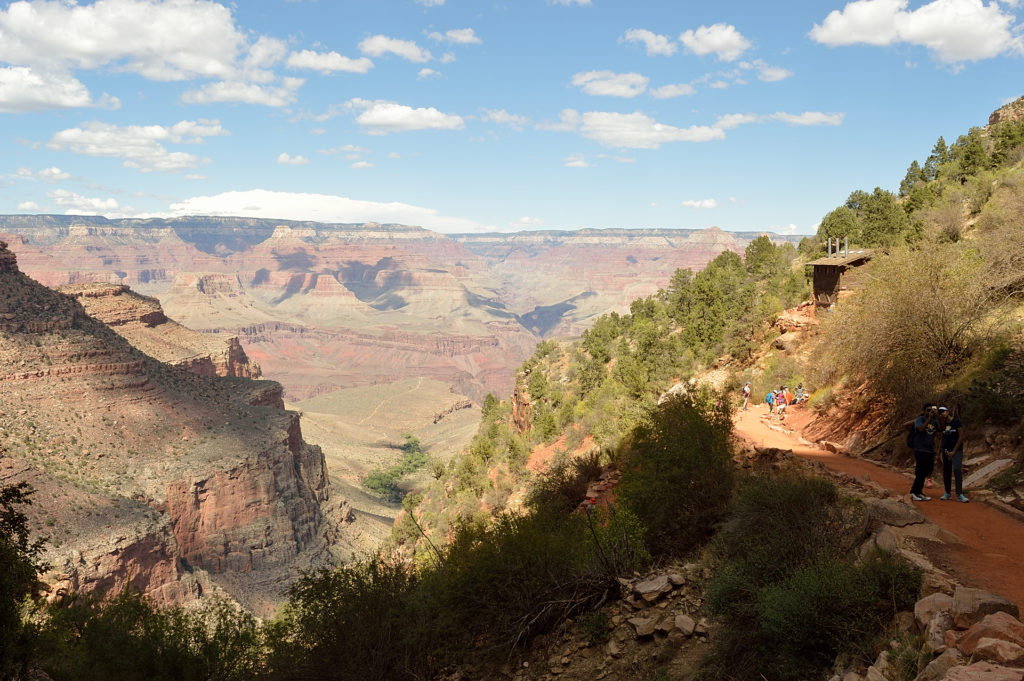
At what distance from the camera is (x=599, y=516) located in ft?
52.6

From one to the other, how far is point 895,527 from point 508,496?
2603 cm

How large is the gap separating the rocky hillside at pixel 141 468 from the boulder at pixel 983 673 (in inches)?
1888

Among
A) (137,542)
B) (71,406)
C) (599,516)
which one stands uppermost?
(599,516)

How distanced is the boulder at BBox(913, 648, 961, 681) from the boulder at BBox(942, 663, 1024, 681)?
254 millimetres

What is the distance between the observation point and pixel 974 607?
23.4 feet

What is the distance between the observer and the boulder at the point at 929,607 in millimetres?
7422

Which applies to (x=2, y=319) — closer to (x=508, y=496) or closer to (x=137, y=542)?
(x=137, y=542)

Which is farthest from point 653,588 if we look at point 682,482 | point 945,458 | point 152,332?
point 152,332

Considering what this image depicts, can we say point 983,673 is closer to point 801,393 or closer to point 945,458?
point 945,458

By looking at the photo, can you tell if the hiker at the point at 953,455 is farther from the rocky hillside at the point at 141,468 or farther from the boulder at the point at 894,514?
the rocky hillside at the point at 141,468

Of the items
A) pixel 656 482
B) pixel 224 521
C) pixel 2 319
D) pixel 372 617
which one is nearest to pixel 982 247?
pixel 656 482

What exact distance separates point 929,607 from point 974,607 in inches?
21.5

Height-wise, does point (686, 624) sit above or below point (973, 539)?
below

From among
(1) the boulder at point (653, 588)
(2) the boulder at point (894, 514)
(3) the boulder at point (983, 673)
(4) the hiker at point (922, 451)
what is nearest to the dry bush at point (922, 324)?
(4) the hiker at point (922, 451)
